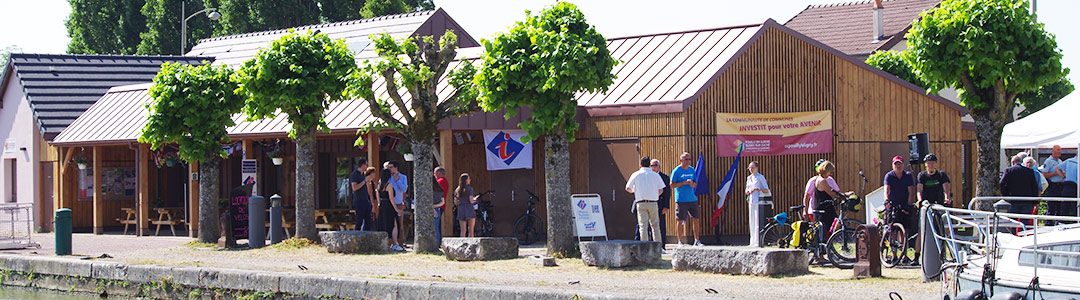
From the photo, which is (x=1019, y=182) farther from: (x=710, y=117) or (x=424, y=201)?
(x=424, y=201)

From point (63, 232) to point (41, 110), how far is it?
10949mm

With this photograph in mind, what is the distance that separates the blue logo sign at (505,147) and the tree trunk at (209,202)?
202 inches

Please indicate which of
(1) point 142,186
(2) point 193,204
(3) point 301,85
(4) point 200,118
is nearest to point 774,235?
(3) point 301,85

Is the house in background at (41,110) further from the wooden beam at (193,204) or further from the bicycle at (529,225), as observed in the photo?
the bicycle at (529,225)

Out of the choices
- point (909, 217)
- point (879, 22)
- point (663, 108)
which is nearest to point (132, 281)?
point (663, 108)

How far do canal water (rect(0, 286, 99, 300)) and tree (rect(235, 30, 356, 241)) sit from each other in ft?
12.1

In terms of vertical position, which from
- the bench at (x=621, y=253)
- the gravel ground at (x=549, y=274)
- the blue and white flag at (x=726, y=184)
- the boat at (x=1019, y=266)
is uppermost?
the blue and white flag at (x=726, y=184)

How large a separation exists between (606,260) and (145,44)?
5090 centimetres

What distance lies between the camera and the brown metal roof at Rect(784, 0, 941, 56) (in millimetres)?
50625

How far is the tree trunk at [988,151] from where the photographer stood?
22.2 metres

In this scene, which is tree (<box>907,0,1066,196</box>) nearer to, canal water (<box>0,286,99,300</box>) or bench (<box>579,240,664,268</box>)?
bench (<box>579,240,664,268</box>)

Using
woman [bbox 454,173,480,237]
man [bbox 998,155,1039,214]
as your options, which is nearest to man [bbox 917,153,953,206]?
man [bbox 998,155,1039,214]

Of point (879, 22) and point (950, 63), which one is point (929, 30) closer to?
point (950, 63)

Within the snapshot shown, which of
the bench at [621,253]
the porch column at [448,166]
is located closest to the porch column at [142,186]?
the porch column at [448,166]
